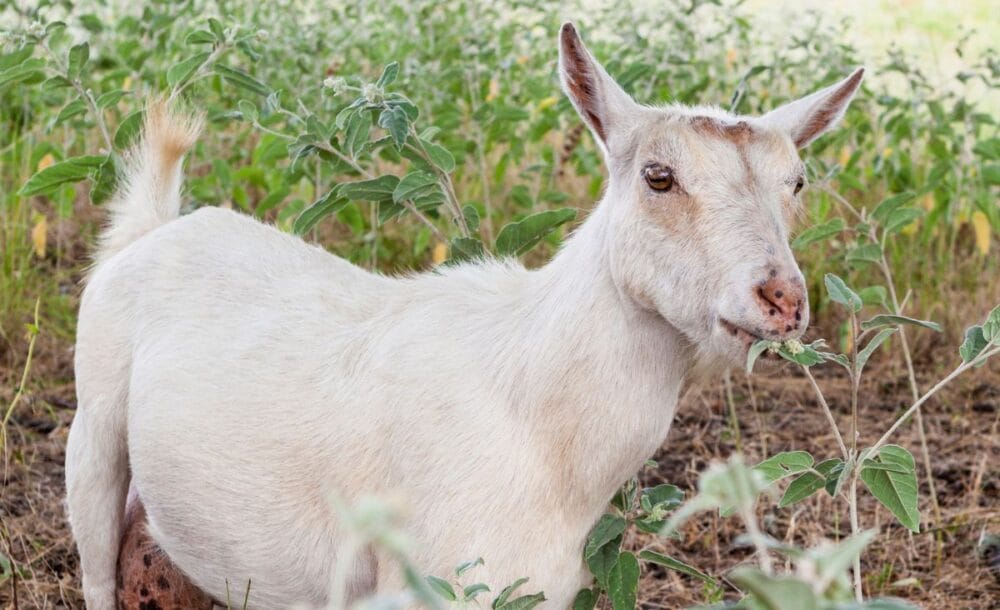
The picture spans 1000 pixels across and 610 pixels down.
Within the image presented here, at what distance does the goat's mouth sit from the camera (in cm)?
242

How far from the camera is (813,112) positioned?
2.95m

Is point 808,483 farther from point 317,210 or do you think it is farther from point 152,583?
point 152,583

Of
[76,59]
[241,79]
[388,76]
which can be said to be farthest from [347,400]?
[76,59]

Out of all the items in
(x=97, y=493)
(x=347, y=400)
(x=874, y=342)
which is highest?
(x=874, y=342)

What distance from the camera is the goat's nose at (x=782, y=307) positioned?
2357 millimetres

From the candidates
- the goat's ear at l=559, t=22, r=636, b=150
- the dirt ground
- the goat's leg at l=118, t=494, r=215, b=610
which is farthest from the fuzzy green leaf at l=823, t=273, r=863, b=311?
the goat's leg at l=118, t=494, r=215, b=610

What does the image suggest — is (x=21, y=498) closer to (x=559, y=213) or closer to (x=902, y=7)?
(x=559, y=213)

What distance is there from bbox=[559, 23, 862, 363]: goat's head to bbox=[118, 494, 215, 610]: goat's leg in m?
1.48

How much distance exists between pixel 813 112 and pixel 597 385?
30.8 inches

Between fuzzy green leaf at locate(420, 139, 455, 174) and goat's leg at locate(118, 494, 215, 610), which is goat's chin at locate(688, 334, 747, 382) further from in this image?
goat's leg at locate(118, 494, 215, 610)

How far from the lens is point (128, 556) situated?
138 inches

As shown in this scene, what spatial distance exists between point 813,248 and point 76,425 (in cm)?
347

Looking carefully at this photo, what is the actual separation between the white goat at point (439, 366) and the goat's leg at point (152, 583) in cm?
7

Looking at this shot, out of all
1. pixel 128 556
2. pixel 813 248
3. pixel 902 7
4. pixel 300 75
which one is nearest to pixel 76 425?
pixel 128 556
